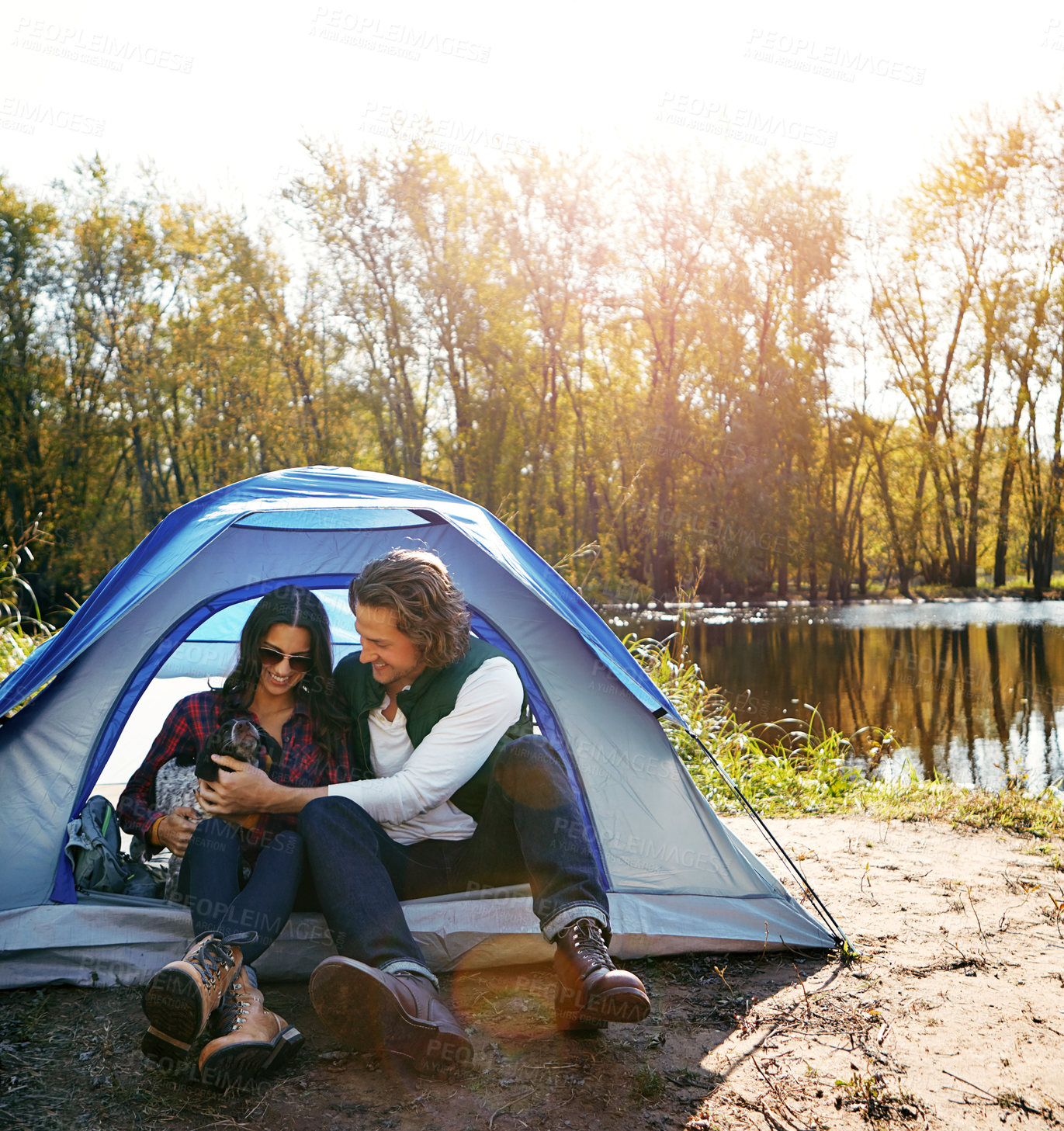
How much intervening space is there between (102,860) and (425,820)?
950 millimetres

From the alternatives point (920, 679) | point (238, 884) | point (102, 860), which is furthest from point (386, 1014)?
point (920, 679)

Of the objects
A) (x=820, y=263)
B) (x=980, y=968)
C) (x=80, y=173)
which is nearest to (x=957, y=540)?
(x=820, y=263)

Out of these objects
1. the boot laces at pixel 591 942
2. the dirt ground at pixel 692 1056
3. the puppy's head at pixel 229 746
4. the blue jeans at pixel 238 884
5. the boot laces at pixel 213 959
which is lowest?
the dirt ground at pixel 692 1056

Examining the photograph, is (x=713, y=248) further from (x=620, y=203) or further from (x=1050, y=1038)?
(x=1050, y=1038)

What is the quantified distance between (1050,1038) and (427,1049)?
1.36 metres

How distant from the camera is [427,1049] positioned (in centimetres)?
174

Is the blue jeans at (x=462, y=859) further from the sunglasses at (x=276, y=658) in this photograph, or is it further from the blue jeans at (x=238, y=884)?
the sunglasses at (x=276, y=658)

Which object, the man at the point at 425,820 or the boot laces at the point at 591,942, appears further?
the boot laces at the point at 591,942

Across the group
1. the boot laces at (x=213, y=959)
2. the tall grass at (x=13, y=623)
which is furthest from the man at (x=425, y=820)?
the tall grass at (x=13, y=623)

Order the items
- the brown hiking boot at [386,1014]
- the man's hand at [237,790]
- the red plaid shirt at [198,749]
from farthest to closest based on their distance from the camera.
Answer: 1. the red plaid shirt at [198,749]
2. the man's hand at [237,790]
3. the brown hiking boot at [386,1014]

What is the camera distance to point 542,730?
9.45 ft

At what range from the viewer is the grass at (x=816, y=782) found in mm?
4137

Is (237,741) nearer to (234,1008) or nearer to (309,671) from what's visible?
(309,671)

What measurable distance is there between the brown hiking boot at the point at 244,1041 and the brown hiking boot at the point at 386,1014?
16 centimetres
